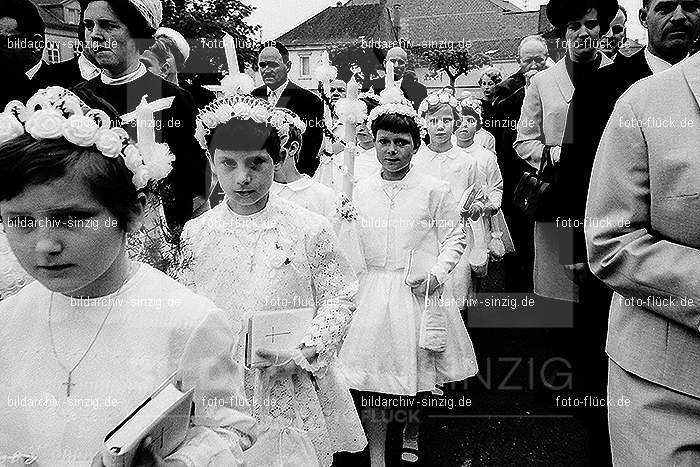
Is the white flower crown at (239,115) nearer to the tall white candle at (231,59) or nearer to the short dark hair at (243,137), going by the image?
the short dark hair at (243,137)

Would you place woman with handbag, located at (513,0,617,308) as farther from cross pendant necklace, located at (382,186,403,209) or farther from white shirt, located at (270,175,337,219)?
white shirt, located at (270,175,337,219)

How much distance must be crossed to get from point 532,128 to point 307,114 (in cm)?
232

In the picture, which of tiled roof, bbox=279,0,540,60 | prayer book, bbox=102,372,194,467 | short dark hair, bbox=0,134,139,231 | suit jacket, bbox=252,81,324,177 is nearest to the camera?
prayer book, bbox=102,372,194,467

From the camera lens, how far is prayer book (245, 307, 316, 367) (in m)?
2.95

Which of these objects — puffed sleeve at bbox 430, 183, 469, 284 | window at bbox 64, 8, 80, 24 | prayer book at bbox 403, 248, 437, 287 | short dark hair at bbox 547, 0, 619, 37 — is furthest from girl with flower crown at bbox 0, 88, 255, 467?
window at bbox 64, 8, 80, 24

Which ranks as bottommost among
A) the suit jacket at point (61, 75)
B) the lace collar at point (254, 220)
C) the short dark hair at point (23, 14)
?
the lace collar at point (254, 220)

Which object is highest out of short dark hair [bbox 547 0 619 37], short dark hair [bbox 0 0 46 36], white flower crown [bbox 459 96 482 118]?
short dark hair [bbox 0 0 46 36]

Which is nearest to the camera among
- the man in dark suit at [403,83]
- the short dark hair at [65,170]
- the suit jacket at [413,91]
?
the short dark hair at [65,170]

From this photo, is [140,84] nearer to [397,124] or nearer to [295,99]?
[397,124]

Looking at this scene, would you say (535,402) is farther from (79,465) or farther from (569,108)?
(79,465)

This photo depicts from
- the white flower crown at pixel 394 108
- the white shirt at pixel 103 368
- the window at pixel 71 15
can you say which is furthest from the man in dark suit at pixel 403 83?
the window at pixel 71 15

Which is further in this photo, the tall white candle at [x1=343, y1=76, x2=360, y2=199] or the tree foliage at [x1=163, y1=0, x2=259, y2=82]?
the tree foliage at [x1=163, y1=0, x2=259, y2=82]

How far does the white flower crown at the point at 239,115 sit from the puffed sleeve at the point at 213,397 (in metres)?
1.75

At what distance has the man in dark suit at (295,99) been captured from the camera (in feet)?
20.7
